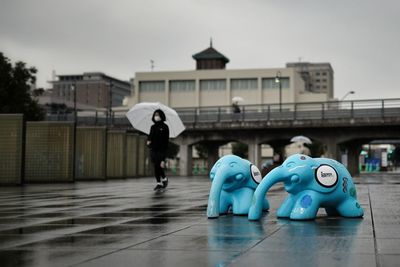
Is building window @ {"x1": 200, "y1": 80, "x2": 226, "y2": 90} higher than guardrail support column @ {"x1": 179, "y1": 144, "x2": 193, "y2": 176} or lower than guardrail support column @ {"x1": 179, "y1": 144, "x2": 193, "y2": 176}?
higher

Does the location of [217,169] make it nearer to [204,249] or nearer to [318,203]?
[318,203]

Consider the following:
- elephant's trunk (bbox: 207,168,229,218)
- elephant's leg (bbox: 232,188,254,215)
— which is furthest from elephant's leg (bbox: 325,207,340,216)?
elephant's trunk (bbox: 207,168,229,218)

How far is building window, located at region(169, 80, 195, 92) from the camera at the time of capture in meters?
118

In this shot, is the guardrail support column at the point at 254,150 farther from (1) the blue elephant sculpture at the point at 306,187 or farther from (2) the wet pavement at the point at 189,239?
(1) the blue elephant sculpture at the point at 306,187

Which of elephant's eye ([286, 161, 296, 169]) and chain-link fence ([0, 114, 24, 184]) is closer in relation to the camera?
elephant's eye ([286, 161, 296, 169])

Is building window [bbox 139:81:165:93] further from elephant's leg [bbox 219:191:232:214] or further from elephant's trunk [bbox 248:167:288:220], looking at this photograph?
elephant's trunk [bbox 248:167:288:220]

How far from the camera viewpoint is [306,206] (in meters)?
8.05

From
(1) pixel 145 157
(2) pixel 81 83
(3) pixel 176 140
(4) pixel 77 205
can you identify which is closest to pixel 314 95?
(3) pixel 176 140

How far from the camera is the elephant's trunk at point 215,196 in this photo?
8281 mm

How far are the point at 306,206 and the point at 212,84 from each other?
11018 centimetres

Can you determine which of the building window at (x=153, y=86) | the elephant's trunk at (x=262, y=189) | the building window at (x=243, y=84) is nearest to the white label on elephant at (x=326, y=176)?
the elephant's trunk at (x=262, y=189)

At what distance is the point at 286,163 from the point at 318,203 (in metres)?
0.75

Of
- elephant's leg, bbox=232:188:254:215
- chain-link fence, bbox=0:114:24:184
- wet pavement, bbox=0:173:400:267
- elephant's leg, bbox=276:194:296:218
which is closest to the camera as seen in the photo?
wet pavement, bbox=0:173:400:267

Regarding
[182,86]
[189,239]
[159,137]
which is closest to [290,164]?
[189,239]
